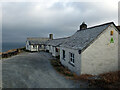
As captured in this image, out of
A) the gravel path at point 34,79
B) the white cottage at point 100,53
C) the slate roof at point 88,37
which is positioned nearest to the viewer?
the gravel path at point 34,79

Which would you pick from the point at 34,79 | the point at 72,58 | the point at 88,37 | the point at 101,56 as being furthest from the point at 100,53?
the point at 34,79

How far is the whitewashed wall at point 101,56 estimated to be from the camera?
8.87 metres

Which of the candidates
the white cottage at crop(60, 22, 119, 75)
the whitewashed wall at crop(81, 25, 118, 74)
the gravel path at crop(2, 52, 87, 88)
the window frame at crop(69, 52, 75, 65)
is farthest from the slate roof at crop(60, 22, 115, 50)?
the gravel path at crop(2, 52, 87, 88)

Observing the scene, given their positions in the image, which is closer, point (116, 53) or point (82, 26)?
point (116, 53)

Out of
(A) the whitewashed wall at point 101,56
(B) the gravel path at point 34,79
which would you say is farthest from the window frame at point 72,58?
(B) the gravel path at point 34,79

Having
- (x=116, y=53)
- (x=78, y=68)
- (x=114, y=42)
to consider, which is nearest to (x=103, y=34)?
(x=114, y=42)

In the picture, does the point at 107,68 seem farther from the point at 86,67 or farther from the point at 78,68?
the point at 78,68

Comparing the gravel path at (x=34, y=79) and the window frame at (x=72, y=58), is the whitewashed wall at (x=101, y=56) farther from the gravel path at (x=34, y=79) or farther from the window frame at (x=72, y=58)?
the gravel path at (x=34, y=79)

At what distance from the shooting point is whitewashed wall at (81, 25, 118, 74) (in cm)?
887

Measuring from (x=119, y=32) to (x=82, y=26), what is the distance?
8256 mm

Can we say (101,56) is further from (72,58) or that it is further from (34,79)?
(34,79)

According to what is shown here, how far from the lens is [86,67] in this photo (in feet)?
29.1

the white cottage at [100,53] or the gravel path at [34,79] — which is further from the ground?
the white cottage at [100,53]

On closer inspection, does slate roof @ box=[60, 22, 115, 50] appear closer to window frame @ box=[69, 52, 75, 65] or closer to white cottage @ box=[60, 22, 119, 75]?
white cottage @ box=[60, 22, 119, 75]
